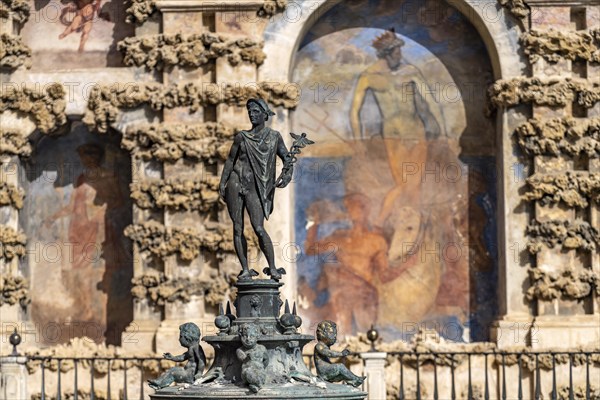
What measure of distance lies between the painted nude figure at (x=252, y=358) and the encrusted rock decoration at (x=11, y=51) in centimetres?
820

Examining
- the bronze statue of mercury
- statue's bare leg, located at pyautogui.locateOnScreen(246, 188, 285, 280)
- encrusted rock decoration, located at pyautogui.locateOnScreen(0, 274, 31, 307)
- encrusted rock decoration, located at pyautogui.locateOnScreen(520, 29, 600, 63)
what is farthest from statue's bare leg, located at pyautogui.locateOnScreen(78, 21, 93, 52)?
statue's bare leg, located at pyautogui.locateOnScreen(246, 188, 285, 280)

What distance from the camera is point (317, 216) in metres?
20.8

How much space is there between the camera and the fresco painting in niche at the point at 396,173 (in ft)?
67.6

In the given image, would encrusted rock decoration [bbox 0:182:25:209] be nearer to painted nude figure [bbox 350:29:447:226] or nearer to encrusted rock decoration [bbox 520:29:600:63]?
painted nude figure [bbox 350:29:447:226]

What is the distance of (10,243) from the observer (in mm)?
20453

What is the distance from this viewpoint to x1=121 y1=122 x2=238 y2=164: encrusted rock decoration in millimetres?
19969

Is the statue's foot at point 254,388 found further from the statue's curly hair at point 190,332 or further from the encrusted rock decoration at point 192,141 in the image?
the encrusted rock decoration at point 192,141

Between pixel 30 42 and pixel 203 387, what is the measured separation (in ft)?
28.8

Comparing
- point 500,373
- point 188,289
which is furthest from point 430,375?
point 188,289

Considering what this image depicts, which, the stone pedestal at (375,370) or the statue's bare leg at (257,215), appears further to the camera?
the stone pedestal at (375,370)

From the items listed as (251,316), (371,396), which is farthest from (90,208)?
(251,316)

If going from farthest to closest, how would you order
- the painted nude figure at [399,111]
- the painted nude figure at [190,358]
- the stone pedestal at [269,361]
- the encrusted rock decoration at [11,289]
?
the painted nude figure at [399,111] → the encrusted rock decoration at [11,289] → the painted nude figure at [190,358] → the stone pedestal at [269,361]

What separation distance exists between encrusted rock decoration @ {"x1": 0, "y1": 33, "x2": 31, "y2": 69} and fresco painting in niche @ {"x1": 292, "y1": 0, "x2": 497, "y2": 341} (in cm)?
350

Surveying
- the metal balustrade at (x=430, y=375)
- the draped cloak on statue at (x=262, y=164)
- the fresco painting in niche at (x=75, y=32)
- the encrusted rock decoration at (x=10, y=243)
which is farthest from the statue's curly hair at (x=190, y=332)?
the fresco painting in niche at (x=75, y=32)
